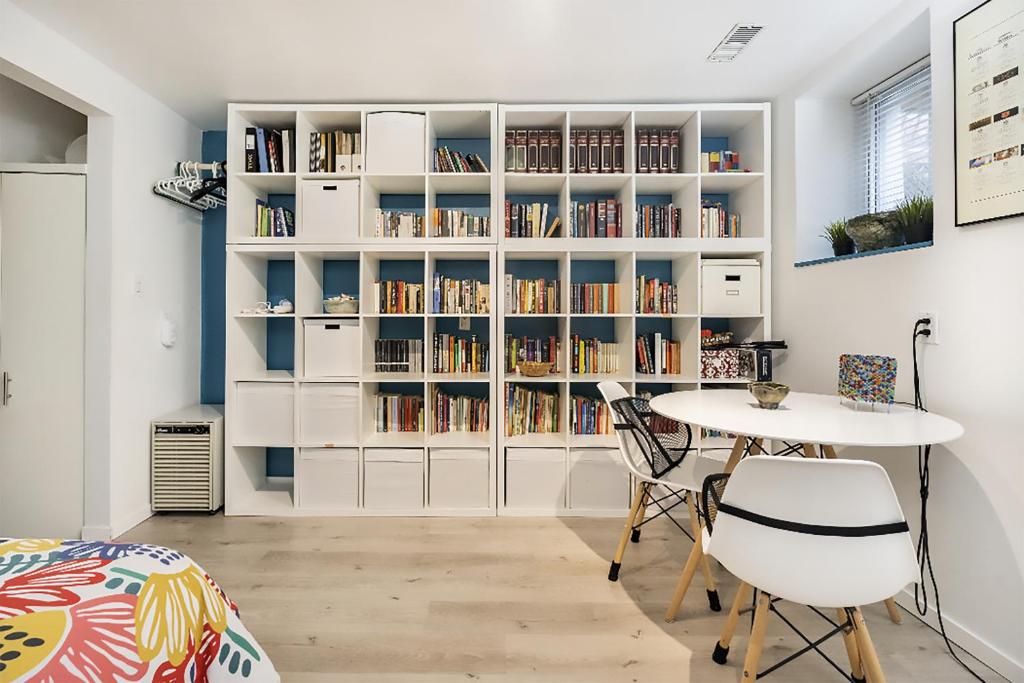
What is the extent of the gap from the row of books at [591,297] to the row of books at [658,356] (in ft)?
1.07

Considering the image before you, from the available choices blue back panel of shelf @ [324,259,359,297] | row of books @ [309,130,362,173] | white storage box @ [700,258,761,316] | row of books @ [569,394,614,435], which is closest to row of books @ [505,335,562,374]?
row of books @ [569,394,614,435]

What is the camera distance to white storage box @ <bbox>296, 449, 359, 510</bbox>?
3076 millimetres

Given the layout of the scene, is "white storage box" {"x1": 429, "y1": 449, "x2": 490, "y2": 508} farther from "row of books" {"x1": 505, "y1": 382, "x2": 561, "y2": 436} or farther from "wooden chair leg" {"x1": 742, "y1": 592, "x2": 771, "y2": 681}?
"wooden chair leg" {"x1": 742, "y1": 592, "x2": 771, "y2": 681}

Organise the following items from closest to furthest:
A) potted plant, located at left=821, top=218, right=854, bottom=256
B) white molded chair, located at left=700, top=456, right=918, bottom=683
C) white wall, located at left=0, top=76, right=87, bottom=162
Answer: white molded chair, located at left=700, top=456, right=918, bottom=683 → potted plant, located at left=821, top=218, right=854, bottom=256 → white wall, located at left=0, top=76, right=87, bottom=162

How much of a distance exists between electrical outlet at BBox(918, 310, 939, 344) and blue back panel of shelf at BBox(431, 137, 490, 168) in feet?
8.46

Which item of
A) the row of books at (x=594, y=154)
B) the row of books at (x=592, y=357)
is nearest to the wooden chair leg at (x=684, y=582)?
the row of books at (x=592, y=357)

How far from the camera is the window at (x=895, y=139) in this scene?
2.44 m

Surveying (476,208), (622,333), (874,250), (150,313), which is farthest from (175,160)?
(874,250)

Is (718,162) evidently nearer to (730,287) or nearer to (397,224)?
(730,287)

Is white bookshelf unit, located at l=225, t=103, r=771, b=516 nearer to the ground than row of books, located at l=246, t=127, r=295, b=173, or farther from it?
nearer to the ground

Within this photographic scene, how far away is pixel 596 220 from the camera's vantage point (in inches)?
125

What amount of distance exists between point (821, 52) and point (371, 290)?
8.93 ft

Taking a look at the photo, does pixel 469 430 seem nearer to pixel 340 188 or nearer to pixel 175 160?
pixel 340 188

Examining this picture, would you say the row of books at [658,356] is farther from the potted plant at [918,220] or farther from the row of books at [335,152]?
the row of books at [335,152]
